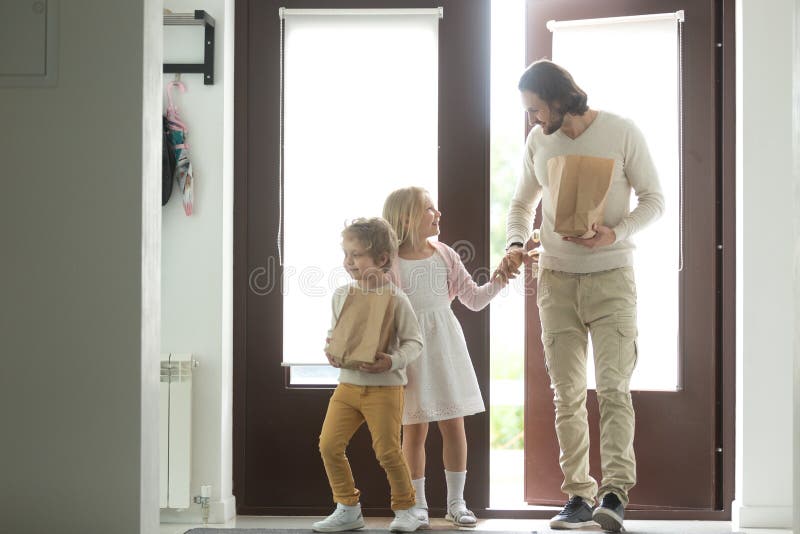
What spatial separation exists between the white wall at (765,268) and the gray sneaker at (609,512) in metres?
0.54

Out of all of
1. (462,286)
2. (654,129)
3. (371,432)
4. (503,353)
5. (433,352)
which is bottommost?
(503,353)

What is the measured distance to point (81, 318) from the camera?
2084mm

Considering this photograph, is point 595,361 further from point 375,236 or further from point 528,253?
point 375,236

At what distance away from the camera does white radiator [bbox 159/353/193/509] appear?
3082 mm

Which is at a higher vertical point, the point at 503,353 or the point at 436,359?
the point at 436,359

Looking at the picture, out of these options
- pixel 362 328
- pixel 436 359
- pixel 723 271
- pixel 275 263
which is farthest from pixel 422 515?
pixel 723 271

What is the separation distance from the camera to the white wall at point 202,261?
315cm

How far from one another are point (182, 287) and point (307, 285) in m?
0.43

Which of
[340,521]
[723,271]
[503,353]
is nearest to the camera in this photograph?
[340,521]

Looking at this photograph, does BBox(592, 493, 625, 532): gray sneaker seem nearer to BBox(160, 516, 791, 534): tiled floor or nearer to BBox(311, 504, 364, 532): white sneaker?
BBox(160, 516, 791, 534): tiled floor

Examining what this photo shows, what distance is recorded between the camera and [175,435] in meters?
3.09

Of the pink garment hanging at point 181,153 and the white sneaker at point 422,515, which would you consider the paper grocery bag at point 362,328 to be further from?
the pink garment hanging at point 181,153

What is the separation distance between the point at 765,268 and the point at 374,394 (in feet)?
4.40

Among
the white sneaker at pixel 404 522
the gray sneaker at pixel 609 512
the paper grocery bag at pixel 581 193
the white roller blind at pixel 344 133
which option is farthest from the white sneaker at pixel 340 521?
the paper grocery bag at pixel 581 193
